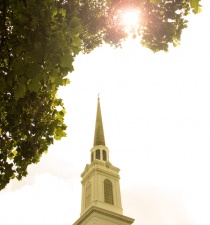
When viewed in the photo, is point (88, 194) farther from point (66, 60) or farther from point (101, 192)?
point (66, 60)

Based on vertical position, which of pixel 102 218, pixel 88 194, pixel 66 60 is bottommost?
pixel 66 60

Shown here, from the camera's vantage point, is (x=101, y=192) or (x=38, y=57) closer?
(x=38, y=57)

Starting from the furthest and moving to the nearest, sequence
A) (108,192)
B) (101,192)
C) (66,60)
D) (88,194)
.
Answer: (88,194), (108,192), (101,192), (66,60)

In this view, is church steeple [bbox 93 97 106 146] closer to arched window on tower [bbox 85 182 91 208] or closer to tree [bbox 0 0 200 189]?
arched window on tower [bbox 85 182 91 208]

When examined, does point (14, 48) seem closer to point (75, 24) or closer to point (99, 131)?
point (75, 24)

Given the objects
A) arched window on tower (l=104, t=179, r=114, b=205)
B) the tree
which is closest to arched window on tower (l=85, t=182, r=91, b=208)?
arched window on tower (l=104, t=179, r=114, b=205)

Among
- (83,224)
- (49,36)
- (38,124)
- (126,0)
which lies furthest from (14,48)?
(83,224)

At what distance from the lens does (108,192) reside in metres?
37.2

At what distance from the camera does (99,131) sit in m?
47.2

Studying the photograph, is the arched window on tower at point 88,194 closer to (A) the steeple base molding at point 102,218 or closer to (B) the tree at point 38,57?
(A) the steeple base molding at point 102,218

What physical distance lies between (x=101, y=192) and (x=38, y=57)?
1347 inches

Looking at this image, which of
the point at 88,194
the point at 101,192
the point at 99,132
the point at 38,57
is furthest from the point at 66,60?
the point at 99,132

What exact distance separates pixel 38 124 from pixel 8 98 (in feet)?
2.73

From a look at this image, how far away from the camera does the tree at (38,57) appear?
12.6ft
